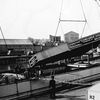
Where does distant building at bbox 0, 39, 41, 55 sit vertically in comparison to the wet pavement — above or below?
above

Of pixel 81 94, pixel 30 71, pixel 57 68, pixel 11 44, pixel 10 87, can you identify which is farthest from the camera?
pixel 11 44

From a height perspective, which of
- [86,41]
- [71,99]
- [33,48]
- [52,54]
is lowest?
[71,99]

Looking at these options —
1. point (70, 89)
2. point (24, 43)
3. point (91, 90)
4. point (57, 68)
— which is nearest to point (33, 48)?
point (24, 43)

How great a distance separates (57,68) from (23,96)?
23.2 ft

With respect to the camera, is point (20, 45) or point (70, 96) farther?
point (20, 45)

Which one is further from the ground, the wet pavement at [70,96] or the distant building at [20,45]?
the distant building at [20,45]

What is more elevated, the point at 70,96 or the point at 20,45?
the point at 20,45

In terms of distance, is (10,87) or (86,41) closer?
(10,87)

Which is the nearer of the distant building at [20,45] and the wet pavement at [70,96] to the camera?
the wet pavement at [70,96]

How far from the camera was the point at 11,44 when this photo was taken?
67.3m

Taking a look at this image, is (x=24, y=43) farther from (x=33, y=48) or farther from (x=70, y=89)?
(x=70, y=89)

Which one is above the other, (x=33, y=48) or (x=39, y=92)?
(x=33, y=48)

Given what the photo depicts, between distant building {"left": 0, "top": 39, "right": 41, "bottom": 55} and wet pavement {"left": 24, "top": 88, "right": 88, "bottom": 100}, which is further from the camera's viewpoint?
distant building {"left": 0, "top": 39, "right": 41, "bottom": 55}

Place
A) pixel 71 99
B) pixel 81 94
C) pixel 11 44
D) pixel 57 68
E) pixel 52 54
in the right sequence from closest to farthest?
pixel 71 99 → pixel 81 94 → pixel 52 54 → pixel 57 68 → pixel 11 44
